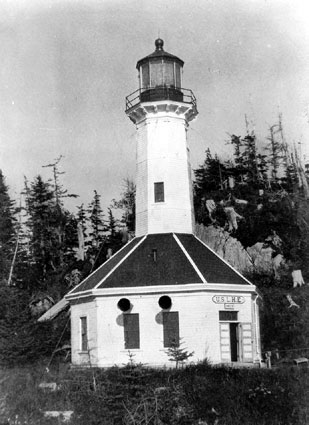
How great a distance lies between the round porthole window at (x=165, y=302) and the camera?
2455cm

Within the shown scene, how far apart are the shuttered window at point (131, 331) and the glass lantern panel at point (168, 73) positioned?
35.1 feet

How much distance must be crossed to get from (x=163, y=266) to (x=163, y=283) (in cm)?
121

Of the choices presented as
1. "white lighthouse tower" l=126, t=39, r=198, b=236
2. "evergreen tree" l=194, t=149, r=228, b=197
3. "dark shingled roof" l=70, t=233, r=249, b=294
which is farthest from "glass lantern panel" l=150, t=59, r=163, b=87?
"evergreen tree" l=194, t=149, r=228, b=197

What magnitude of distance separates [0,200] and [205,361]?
3071cm

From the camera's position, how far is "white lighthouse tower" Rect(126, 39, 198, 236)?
28.8 metres

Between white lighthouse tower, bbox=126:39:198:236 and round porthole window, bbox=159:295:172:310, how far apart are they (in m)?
4.68

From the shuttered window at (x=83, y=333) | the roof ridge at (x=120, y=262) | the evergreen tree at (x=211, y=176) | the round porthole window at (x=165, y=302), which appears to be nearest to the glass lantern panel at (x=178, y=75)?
the roof ridge at (x=120, y=262)

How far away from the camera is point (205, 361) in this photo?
23.0 metres

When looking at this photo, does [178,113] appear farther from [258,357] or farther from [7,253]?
[7,253]

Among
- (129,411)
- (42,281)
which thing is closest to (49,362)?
(129,411)

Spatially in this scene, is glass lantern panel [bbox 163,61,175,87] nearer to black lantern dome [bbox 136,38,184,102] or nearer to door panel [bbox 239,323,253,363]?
black lantern dome [bbox 136,38,184,102]

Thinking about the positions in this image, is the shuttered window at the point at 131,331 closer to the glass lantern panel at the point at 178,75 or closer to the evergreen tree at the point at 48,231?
the glass lantern panel at the point at 178,75

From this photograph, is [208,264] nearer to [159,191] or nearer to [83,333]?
[159,191]

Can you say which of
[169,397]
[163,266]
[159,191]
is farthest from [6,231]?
[169,397]
